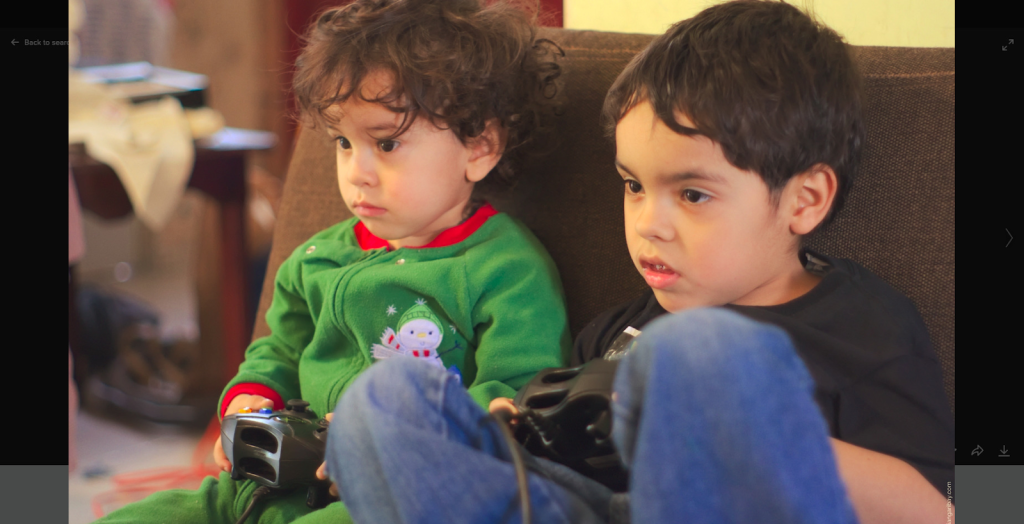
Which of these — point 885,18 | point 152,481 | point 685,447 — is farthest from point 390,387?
point 152,481

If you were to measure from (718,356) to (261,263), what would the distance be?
92.9 inches

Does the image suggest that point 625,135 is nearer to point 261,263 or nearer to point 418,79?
point 418,79

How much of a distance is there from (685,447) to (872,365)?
0.89 feet

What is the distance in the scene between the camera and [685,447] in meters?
0.46

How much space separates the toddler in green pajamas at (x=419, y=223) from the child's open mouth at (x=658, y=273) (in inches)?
6.6

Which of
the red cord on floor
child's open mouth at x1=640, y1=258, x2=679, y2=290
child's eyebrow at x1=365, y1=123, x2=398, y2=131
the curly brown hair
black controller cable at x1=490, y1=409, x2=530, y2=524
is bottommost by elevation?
the red cord on floor

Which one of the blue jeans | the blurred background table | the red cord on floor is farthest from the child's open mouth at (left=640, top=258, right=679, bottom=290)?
the blurred background table

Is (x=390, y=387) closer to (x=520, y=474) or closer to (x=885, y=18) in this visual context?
(x=520, y=474)

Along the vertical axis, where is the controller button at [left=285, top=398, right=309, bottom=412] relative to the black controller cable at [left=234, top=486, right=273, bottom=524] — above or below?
above

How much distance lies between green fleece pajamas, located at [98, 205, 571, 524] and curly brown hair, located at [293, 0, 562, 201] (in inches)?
4.8

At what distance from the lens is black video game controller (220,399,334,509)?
755 mm

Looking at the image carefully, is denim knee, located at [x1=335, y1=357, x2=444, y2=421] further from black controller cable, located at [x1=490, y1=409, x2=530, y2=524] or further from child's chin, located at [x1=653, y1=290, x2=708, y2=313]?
child's chin, located at [x1=653, y1=290, x2=708, y2=313]

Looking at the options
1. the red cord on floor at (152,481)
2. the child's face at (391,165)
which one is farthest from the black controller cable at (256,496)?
the red cord on floor at (152,481)
